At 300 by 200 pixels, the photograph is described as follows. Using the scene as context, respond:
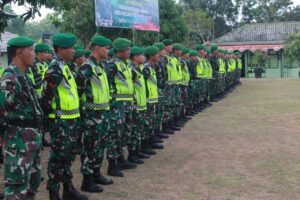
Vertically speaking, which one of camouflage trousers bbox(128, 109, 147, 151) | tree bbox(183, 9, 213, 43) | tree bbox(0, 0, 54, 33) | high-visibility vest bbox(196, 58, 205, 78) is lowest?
camouflage trousers bbox(128, 109, 147, 151)

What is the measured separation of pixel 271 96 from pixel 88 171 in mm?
11929

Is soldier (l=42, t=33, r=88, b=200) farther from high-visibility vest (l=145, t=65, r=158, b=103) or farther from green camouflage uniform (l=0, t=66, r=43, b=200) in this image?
high-visibility vest (l=145, t=65, r=158, b=103)

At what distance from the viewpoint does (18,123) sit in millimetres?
3436

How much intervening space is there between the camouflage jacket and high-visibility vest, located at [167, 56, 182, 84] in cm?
533

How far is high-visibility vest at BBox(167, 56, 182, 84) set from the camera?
862cm

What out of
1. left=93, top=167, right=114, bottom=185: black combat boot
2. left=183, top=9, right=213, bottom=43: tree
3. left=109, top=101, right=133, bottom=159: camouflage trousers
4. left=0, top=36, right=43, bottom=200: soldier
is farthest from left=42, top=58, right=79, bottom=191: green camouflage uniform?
left=183, top=9, right=213, bottom=43: tree

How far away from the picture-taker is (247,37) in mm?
31578

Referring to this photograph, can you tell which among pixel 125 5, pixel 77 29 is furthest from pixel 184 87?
pixel 77 29

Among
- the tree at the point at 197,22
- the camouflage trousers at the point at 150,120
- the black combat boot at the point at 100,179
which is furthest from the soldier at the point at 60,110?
the tree at the point at 197,22

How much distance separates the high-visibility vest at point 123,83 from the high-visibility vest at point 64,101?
139 centimetres

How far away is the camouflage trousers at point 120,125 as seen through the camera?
17.7 ft

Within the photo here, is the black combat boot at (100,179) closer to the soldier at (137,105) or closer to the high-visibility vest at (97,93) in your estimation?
the high-visibility vest at (97,93)

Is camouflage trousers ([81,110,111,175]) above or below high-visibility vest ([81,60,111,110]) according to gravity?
below

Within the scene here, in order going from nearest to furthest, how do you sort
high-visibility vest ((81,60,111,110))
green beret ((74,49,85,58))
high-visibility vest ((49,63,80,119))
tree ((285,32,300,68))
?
high-visibility vest ((49,63,80,119)) < high-visibility vest ((81,60,111,110)) < green beret ((74,49,85,58)) < tree ((285,32,300,68))
